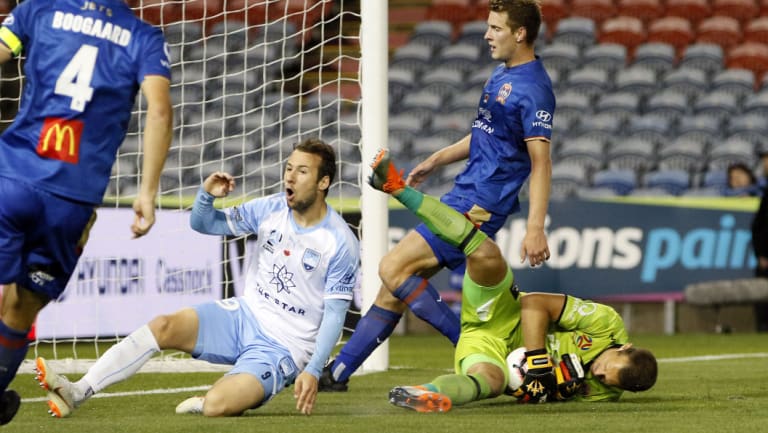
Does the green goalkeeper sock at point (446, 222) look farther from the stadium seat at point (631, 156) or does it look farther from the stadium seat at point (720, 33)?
the stadium seat at point (720, 33)

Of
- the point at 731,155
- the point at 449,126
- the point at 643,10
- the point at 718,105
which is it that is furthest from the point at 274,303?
the point at 643,10

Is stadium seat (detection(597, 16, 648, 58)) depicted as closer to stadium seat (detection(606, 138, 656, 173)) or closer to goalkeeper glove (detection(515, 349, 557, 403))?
stadium seat (detection(606, 138, 656, 173))

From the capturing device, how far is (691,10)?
52.7 ft

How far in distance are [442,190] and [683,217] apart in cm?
224

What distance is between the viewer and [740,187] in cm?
Answer: 1171

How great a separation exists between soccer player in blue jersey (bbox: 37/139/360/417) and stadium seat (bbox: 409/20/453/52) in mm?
10766

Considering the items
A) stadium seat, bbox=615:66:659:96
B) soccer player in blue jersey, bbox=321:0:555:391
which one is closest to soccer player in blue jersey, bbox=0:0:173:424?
soccer player in blue jersey, bbox=321:0:555:391

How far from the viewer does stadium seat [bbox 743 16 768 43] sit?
607 inches

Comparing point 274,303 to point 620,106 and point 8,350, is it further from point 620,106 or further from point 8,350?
point 620,106

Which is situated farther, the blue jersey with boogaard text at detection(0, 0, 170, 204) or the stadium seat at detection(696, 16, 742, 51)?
the stadium seat at detection(696, 16, 742, 51)

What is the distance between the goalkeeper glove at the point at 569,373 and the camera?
5.71 m

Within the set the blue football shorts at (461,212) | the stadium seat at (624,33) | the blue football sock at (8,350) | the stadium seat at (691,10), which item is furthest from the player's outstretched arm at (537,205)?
the stadium seat at (691,10)

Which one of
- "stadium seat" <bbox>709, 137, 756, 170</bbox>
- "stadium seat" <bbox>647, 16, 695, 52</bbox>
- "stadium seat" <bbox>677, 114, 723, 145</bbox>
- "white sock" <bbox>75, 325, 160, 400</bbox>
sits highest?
"stadium seat" <bbox>647, 16, 695, 52</bbox>

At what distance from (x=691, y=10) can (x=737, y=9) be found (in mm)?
522
